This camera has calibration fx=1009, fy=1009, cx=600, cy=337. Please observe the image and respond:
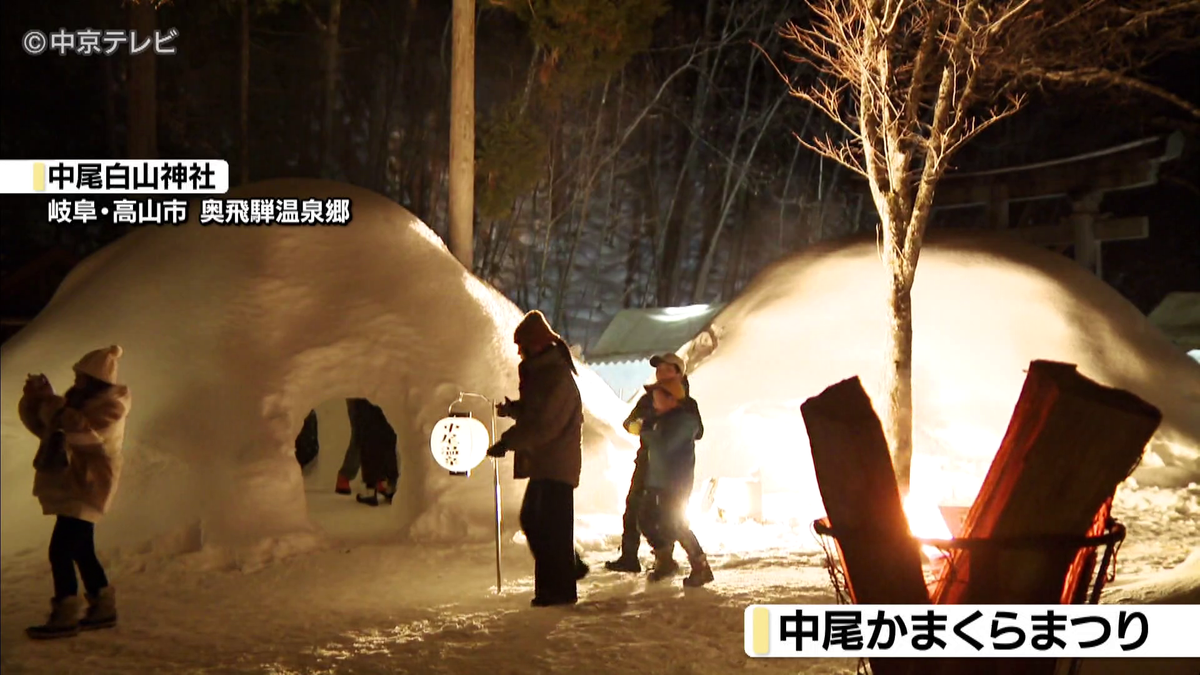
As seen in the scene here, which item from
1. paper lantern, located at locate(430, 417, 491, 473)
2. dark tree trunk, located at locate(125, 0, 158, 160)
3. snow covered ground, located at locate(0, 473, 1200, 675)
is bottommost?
snow covered ground, located at locate(0, 473, 1200, 675)

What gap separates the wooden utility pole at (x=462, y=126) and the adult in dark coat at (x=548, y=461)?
17.0ft

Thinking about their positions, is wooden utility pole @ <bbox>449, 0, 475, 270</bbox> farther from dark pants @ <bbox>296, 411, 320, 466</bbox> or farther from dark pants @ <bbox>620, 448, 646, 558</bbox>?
dark pants @ <bbox>620, 448, 646, 558</bbox>

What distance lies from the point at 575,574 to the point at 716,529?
283 cm

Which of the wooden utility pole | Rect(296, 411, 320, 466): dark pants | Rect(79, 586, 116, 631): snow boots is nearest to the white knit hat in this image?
Rect(79, 586, 116, 631): snow boots

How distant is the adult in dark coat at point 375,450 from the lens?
1059cm

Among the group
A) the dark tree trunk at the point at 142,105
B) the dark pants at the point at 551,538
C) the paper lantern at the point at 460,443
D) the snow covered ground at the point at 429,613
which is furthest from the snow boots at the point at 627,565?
the dark tree trunk at the point at 142,105

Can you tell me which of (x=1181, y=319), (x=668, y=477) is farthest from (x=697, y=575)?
(x=1181, y=319)

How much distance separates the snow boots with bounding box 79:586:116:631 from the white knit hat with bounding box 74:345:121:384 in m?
1.22

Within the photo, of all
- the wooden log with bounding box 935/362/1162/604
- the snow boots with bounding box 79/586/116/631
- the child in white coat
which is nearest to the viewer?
the wooden log with bounding box 935/362/1162/604

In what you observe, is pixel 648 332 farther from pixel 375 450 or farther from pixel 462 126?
pixel 375 450

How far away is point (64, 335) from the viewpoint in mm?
9031

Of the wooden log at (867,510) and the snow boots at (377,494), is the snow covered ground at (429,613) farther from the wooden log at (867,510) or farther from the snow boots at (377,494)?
the snow boots at (377,494)

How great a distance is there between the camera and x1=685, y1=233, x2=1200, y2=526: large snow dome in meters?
10.9

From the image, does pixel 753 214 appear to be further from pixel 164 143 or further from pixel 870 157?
pixel 870 157
